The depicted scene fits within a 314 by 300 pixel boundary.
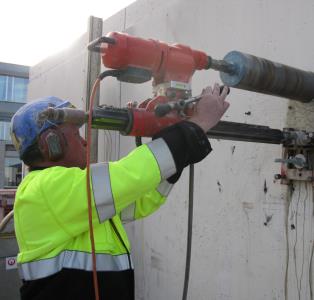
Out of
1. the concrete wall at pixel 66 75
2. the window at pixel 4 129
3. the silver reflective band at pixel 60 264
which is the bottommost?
the silver reflective band at pixel 60 264

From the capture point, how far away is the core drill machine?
4.37 ft

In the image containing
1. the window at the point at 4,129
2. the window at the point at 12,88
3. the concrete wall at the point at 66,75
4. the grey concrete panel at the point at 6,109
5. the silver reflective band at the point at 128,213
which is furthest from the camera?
the window at the point at 4,129

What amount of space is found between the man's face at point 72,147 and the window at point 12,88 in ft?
74.0

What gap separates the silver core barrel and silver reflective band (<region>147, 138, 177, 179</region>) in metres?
0.51

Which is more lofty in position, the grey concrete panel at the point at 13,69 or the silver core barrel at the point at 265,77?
the grey concrete panel at the point at 13,69

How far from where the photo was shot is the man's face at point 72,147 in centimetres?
167

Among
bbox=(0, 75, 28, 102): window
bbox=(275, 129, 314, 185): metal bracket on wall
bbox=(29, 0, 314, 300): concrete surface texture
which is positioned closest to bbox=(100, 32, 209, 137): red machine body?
bbox=(275, 129, 314, 185): metal bracket on wall

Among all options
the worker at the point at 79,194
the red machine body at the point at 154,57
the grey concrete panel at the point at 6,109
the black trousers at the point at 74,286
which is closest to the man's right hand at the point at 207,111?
the worker at the point at 79,194

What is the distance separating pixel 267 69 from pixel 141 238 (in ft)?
6.65

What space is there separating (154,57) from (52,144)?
0.51 meters

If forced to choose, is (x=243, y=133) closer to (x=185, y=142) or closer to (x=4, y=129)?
(x=185, y=142)

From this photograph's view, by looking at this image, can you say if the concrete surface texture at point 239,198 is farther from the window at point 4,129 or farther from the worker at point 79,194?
the window at point 4,129

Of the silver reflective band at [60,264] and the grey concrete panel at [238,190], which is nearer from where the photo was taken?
the silver reflective band at [60,264]

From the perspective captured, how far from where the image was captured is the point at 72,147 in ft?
5.54
